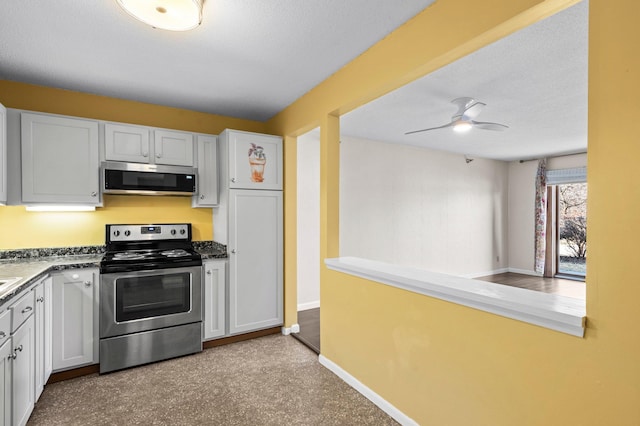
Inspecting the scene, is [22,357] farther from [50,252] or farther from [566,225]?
[566,225]

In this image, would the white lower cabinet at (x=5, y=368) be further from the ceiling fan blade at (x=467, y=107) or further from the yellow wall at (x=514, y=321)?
the ceiling fan blade at (x=467, y=107)

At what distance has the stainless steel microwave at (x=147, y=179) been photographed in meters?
2.83

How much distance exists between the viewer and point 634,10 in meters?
1.06

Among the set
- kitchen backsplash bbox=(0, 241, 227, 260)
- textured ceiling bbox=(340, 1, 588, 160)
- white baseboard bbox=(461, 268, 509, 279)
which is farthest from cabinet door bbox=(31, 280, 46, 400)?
white baseboard bbox=(461, 268, 509, 279)

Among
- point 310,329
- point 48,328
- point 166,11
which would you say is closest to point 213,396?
point 48,328

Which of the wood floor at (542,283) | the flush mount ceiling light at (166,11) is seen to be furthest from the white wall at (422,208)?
the flush mount ceiling light at (166,11)

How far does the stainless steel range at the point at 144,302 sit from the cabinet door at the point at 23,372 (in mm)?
607

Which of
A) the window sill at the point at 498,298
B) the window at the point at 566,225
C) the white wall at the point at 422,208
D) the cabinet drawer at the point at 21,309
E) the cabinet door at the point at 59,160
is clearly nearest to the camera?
the window sill at the point at 498,298

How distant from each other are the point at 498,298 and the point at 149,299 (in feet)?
8.85

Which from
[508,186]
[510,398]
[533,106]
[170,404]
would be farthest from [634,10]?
[508,186]

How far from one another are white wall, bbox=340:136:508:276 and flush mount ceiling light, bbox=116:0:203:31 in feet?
10.1

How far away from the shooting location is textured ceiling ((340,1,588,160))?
2.10m

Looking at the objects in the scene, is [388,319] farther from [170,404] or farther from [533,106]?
[533,106]

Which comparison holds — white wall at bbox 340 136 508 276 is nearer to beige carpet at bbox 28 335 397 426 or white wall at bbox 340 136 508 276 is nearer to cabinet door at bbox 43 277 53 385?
beige carpet at bbox 28 335 397 426
